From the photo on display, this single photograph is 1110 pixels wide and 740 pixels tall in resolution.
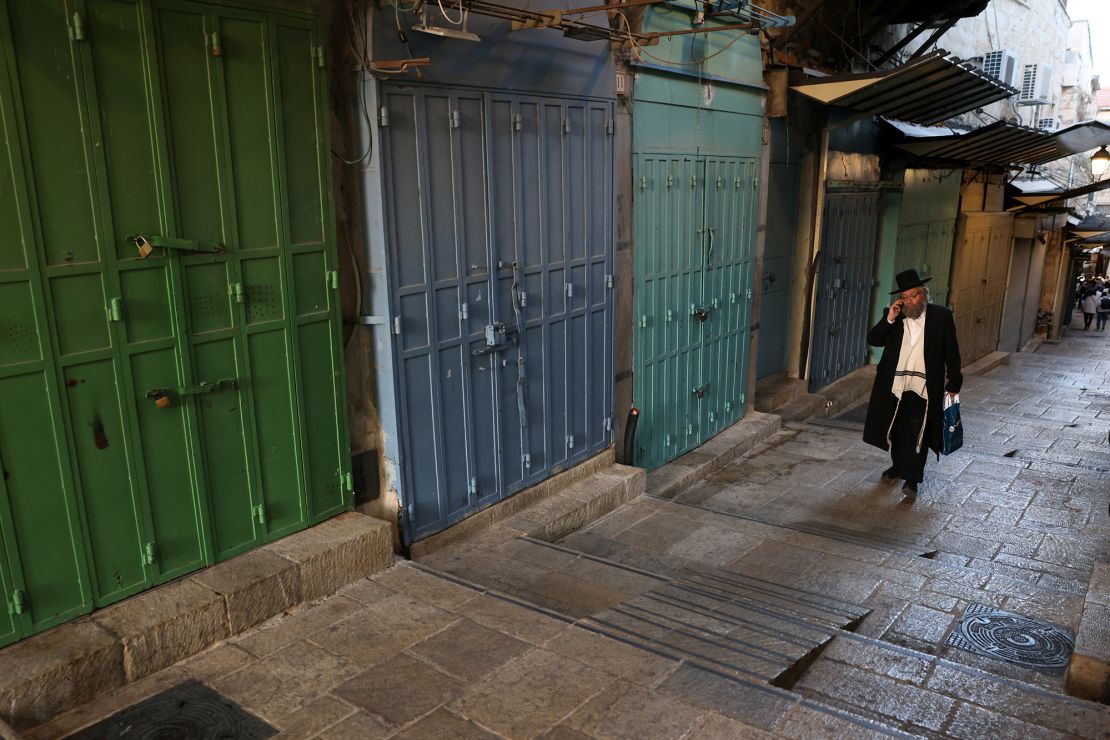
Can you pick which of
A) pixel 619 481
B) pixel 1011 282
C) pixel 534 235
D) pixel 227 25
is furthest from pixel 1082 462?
pixel 1011 282

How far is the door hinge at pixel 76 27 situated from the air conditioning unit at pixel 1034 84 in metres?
20.6

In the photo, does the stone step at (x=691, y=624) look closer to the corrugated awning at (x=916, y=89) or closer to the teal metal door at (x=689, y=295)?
the teal metal door at (x=689, y=295)

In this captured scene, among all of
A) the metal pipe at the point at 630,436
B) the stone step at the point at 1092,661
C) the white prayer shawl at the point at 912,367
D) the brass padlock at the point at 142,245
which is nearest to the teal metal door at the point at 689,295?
the metal pipe at the point at 630,436

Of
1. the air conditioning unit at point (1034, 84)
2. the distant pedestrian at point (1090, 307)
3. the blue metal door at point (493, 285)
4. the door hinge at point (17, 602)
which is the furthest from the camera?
the distant pedestrian at point (1090, 307)

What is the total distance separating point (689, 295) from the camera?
8.34 m

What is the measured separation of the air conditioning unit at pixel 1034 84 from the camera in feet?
64.0

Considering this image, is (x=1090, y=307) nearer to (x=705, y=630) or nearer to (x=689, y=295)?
(x=689, y=295)

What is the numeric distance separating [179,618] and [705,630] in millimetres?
2766

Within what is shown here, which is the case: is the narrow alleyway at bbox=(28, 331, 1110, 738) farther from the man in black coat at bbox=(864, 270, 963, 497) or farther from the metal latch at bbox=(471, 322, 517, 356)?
the metal latch at bbox=(471, 322, 517, 356)

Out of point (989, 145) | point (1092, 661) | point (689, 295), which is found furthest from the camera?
point (989, 145)

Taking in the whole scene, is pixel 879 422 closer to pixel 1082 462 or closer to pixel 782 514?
pixel 782 514

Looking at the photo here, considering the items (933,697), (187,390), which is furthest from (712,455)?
(187,390)

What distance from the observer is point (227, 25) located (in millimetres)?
4184

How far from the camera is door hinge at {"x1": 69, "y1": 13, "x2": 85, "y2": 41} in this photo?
11.9ft
